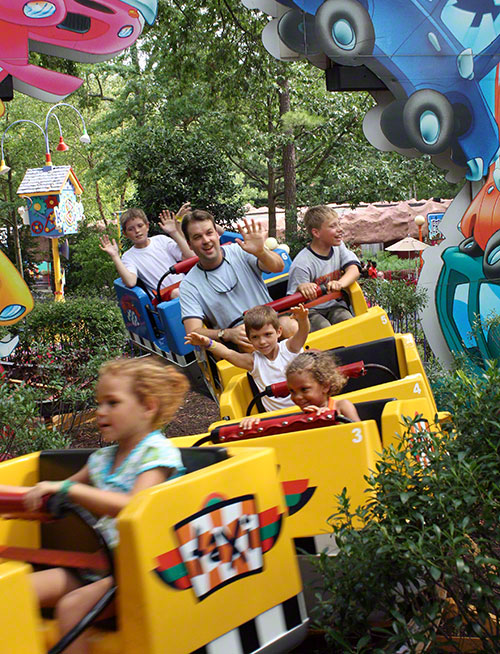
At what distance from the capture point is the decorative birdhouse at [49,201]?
1116 cm

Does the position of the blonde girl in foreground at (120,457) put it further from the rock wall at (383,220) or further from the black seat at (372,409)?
the rock wall at (383,220)

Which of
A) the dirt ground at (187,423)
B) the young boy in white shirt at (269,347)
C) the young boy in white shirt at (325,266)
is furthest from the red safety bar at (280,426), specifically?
the dirt ground at (187,423)

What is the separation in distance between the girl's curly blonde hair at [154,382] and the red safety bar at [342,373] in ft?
3.36

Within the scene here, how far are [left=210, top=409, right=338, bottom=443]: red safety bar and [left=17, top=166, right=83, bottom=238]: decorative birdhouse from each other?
871 centimetres

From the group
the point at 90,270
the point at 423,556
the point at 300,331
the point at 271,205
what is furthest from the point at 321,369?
the point at 90,270

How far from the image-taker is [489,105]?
540cm

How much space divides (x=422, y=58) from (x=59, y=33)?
257 centimetres

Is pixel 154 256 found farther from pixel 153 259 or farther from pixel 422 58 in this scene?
pixel 422 58

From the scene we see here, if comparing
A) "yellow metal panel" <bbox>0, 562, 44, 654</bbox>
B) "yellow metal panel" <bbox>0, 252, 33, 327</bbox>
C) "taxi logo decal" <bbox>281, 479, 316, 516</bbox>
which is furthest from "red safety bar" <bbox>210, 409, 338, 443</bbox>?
"yellow metal panel" <bbox>0, 252, 33, 327</bbox>

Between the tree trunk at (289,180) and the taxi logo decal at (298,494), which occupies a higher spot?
the tree trunk at (289,180)

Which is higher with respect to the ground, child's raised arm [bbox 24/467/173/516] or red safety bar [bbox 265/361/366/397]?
red safety bar [bbox 265/361/366/397]

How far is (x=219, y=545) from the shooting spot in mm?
1874

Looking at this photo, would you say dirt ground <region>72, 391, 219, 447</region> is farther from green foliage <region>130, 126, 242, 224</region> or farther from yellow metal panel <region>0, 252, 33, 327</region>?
green foliage <region>130, 126, 242, 224</region>

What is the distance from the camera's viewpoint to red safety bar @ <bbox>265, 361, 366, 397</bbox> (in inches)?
123
